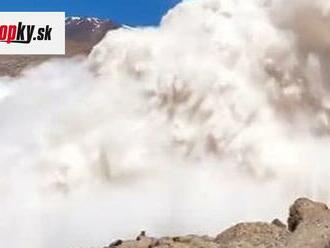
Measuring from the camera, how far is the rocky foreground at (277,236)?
7.73 m

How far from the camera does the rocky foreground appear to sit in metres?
7.73

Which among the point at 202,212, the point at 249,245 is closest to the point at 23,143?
the point at 202,212

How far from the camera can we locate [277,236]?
333 inches

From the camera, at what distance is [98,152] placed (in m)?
18.5

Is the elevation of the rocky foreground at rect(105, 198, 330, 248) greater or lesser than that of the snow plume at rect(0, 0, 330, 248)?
lesser

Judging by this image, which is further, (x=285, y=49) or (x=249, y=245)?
(x=285, y=49)

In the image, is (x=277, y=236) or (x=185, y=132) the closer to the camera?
(x=277, y=236)

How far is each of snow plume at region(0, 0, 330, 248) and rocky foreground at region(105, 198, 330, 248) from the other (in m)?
5.83

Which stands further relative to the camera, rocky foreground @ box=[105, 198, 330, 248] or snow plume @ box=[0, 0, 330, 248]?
snow plume @ box=[0, 0, 330, 248]

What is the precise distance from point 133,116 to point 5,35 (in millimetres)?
7136

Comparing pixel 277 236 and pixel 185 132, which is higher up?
pixel 185 132

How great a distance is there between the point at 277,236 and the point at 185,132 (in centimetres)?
932

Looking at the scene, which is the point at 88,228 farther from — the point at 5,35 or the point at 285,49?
the point at 5,35

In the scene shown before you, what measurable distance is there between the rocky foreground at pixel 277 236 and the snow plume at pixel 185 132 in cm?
583
